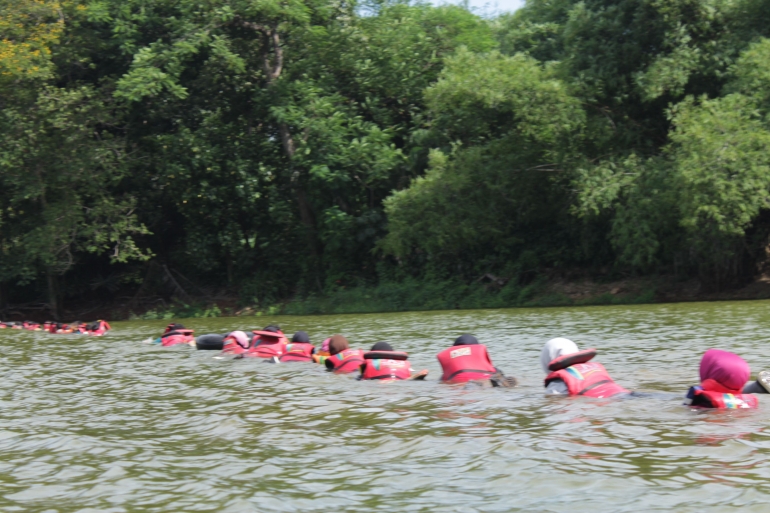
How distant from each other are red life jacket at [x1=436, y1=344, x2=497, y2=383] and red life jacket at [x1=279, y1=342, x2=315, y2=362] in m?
3.78

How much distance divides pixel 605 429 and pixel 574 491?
217 centimetres

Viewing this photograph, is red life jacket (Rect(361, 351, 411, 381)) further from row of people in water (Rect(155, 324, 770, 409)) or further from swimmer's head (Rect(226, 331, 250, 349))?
swimmer's head (Rect(226, 331, 250, 349))

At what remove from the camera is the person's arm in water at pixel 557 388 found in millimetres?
10438

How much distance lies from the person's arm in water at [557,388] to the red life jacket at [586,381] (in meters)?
0.08

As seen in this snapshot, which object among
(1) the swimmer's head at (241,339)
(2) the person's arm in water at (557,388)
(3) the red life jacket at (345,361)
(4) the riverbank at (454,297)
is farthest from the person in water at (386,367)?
(4) the riverbank at (454,297)

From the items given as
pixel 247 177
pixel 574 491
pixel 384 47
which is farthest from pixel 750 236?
pixel 574 491

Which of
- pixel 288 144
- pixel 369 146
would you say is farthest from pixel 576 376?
pixel 288 144

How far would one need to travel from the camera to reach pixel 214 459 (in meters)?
7.93

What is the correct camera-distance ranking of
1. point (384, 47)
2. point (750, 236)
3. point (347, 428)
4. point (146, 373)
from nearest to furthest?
point (347, 428)
point (146, 373)
point (750, 236)
point (384, 47)

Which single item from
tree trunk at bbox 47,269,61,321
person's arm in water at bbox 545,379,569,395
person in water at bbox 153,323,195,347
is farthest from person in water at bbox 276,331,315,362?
tree trunk at bbox 47,269,61,321

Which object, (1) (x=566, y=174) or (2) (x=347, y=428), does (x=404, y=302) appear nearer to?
(1) (x=566, y=174)

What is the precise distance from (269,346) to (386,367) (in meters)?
4.34

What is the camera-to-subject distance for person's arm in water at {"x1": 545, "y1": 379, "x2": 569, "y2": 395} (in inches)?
411

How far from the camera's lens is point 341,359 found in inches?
545
